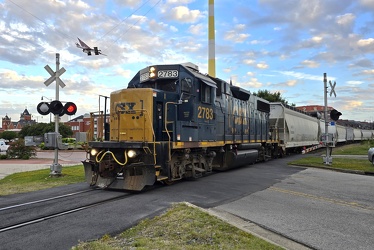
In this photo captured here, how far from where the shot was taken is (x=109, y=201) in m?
7.62

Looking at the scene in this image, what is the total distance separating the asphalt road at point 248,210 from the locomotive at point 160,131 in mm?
564

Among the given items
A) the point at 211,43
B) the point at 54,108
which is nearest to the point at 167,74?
the point at 54,108

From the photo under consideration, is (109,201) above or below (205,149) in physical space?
below

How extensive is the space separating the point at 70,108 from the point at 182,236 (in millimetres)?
9280

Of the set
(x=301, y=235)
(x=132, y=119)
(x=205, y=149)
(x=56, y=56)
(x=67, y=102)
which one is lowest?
(x=301, y=235)

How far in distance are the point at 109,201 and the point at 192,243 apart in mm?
3671

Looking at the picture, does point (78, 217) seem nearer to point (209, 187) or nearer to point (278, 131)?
point (209, 187)

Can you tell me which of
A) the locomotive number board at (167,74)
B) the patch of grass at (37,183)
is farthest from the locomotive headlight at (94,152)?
the locomotive number board at (167,74)

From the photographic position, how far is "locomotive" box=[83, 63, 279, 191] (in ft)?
29.2

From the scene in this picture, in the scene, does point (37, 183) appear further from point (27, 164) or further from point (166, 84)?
point (27, 164)

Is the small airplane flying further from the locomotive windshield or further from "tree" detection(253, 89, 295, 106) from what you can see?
"tree" detection(253, 89, 295, 106)

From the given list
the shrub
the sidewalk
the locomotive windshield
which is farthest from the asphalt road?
the shrub

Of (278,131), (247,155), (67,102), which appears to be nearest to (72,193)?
(67,102)

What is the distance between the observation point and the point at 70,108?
1254 centimetres
